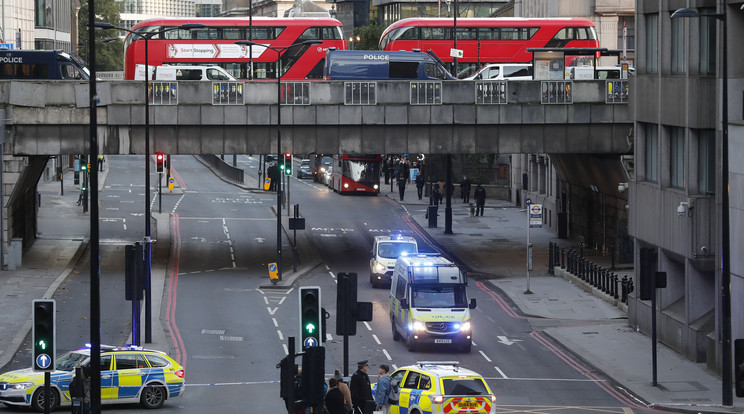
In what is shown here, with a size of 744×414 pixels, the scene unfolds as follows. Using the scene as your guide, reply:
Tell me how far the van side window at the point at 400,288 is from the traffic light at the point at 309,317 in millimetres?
17210

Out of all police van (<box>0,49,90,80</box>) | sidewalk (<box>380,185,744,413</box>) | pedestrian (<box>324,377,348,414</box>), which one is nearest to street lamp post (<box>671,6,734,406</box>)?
sidewalk (<box>380,185,744,413</box>)

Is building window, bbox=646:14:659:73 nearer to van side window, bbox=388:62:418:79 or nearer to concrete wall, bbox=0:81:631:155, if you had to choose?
concrete wall, bbox=0:81:631:155

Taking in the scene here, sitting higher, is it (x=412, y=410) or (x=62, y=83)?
(x=62, y=83)

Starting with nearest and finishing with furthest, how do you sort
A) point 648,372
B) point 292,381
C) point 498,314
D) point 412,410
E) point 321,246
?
1. point 292,381
2. point 412,410
3. point 648,372
4. point 498,314
5. point 321,246

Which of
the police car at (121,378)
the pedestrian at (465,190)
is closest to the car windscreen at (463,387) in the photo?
the police car at (121,378)

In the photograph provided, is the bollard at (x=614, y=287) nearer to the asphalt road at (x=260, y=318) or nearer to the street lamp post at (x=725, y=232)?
the asphalt road at (x=260, y=318)

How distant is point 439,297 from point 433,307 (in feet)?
1.43

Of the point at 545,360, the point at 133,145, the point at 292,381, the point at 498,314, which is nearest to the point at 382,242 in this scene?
the point at 498,314

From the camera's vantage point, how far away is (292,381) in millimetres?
17203

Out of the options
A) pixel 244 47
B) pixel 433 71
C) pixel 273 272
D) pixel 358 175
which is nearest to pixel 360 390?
pixel 273 272

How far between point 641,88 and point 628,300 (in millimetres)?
7108

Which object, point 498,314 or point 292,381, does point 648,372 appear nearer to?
point 498,314

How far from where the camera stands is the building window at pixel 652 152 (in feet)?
130

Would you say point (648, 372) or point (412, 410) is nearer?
point (412, 410)
